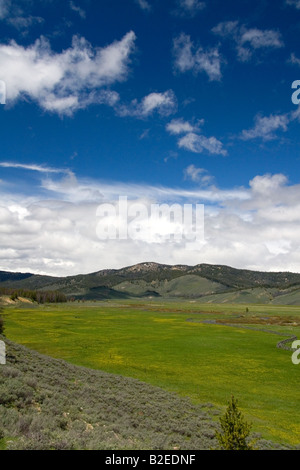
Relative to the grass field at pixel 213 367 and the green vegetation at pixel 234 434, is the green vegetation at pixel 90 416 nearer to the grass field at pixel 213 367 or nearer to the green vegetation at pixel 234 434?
the green vegetation at pixel 234 434

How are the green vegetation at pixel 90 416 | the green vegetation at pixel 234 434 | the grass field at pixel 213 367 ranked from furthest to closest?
the grass field at pixel 213 367, the green vegetation at pixel 90 416, the green vegetation at pixel 234 434

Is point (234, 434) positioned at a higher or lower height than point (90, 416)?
higher

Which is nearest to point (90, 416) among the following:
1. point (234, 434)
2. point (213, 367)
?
point (234, 434)

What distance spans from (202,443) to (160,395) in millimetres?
9486

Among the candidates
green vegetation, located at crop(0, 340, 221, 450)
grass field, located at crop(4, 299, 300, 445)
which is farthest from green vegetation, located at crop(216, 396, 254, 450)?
grass field, located at crop(4, 299, 300, 445)

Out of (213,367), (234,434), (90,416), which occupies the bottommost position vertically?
(213,367)

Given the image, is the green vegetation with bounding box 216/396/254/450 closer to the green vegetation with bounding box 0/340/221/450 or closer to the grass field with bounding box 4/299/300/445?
the green vegetation with bounding box 0/340/221/450

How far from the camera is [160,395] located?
86.0 ft

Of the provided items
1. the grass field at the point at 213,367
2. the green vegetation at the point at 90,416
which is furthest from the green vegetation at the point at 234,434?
the grass field at the point at 213,367

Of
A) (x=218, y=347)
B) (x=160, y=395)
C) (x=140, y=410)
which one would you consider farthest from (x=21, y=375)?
(x=218, y=347)

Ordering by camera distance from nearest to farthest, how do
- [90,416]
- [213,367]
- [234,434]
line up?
[234,434]
[90,416]
[213,367]

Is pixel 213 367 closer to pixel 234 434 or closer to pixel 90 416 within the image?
pixel 90 416

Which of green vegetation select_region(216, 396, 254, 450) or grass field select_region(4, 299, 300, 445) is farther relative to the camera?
grass field select_region(4, 299, 300, 445)
